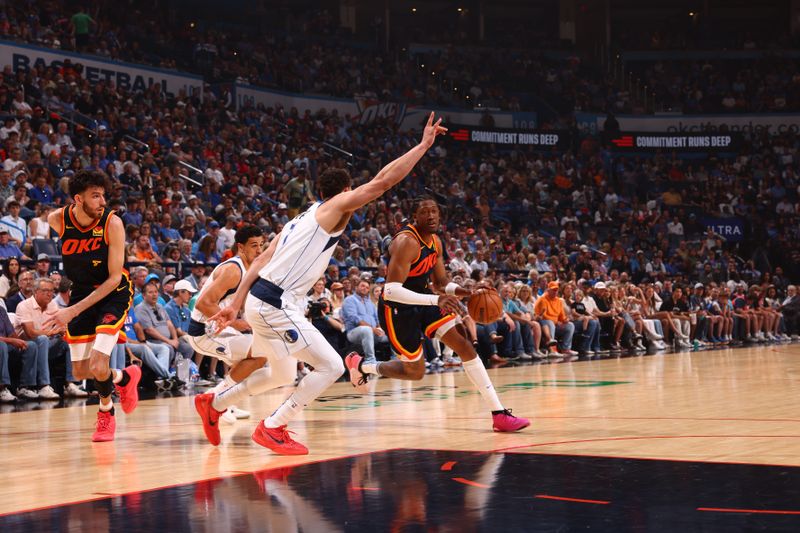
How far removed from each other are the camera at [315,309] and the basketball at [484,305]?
5.99 m

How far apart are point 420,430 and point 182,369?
16.5 feet

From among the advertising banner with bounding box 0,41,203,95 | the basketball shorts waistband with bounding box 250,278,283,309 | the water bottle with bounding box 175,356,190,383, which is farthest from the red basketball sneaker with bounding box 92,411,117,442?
the advertising banner with bounding box 0,41,203,95

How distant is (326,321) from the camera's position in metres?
14.4

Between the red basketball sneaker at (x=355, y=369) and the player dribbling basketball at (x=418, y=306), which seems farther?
the red basketball sneaker at (x=355, y=369)

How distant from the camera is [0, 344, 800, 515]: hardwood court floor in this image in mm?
6199

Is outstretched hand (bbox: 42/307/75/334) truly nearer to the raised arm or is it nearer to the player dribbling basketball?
the raised arm

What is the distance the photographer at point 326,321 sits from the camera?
→ 548 inches

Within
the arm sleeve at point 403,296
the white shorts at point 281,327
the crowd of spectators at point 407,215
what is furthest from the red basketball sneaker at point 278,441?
the crowd of spectators at point 407,215

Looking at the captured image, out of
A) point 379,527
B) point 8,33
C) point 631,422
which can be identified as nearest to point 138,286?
point 631,422

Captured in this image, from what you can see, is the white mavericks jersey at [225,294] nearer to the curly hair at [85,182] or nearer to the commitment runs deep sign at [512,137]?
the curly hair at [85,182]

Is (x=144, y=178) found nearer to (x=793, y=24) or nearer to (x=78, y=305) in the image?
(x=78, y=305)

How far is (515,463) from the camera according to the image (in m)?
6.18

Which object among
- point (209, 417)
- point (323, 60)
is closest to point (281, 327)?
point (209, 417)

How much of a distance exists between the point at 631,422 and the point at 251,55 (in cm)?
2272
